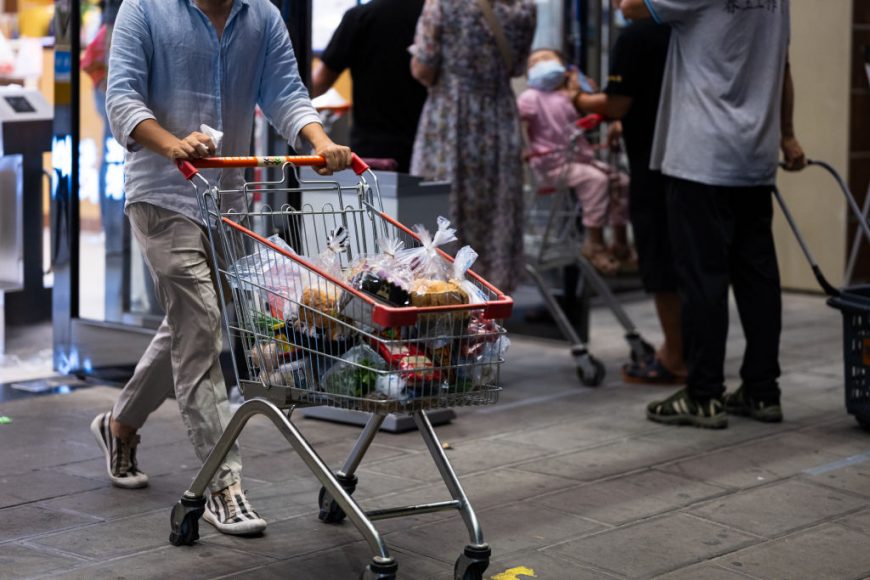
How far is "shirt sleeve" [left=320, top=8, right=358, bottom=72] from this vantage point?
6.36 meters

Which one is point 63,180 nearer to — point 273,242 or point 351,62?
point 351,62

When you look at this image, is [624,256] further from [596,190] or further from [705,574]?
[705,574]

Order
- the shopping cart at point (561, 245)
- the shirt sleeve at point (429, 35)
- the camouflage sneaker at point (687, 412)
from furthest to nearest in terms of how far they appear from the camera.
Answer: the shopping cart at point (561, 245) < the shirt sleeve at point (429, 35) < the camouflage sneaker at point (687, 412)

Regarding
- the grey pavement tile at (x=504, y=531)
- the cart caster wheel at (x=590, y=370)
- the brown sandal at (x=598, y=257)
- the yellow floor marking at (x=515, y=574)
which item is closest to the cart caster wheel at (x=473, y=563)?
the yellow floor marking at (x=515, y=574)

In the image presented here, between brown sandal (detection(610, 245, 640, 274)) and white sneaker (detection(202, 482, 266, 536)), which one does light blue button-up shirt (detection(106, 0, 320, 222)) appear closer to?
white sneaker (detection(202, 482, 266, 536))

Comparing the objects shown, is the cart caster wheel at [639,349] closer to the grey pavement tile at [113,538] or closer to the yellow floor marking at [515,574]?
the yellow floor marking at [515,574]

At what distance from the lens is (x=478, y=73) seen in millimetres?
6176

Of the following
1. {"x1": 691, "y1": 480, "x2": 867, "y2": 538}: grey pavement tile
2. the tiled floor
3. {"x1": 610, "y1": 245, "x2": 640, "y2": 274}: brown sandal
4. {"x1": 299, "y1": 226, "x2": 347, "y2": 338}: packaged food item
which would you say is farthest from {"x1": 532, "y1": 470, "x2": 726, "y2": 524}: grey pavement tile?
{"x1": 610, "y1": 245, "x2": 640, "y2": 274}: brown sandal

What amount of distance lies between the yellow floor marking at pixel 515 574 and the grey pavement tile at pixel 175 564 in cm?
66

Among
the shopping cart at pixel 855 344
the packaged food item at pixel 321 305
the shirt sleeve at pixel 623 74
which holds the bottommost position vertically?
the shopping cart at pixel 855 344

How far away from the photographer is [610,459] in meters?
5.05

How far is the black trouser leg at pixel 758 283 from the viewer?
18.4 ft

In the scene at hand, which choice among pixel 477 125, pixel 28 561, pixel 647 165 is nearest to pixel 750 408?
pixel 647 165

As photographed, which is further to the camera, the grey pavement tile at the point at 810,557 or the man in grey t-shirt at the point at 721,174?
the man in grey t-shirt at the point at 721,174
